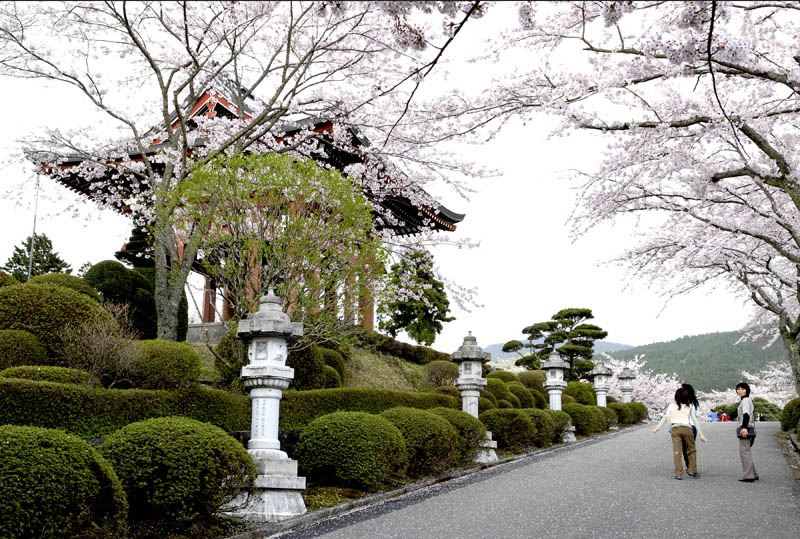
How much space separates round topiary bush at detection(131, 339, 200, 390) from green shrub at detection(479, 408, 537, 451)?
20.3 feet

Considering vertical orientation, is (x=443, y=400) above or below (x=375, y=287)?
below

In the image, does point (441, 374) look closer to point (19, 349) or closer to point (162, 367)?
point (162, 367)

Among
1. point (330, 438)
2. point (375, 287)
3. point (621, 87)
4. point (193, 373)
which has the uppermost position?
point (621, 87)

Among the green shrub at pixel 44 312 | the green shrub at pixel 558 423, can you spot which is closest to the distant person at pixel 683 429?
the green shrub at pixel 558 423

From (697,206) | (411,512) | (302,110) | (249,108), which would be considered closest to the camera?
(411,512)

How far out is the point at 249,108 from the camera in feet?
57.0

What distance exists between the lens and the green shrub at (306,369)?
11.9 m

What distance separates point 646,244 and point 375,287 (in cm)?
655

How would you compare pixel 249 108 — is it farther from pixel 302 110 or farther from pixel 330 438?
pixel 330 438

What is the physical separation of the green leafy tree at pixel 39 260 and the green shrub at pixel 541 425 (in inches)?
893

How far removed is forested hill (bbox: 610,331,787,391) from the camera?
6062 cm

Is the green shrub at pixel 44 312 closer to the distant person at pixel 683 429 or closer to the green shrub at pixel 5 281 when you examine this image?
the green shrub at pixel 5 281

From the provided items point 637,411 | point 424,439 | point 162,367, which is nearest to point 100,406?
point 162,367

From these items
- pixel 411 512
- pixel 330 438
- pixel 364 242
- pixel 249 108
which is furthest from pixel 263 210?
pixel 249 108
